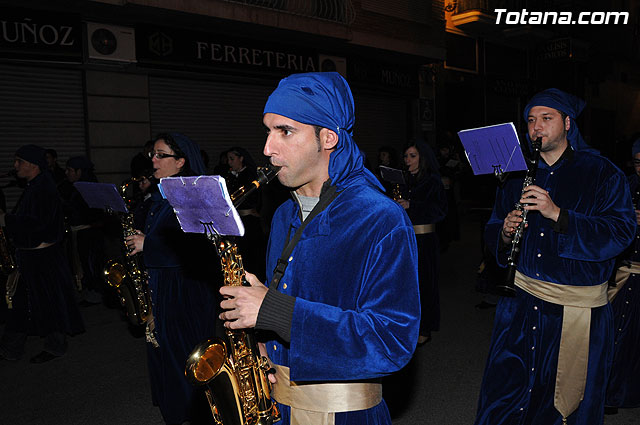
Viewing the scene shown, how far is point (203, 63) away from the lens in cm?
1159

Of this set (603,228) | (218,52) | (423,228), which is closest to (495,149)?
(603,228)

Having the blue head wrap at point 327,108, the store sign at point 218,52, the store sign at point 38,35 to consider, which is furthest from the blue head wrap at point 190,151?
the store sign at point 218,52

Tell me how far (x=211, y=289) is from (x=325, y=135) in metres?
2.76

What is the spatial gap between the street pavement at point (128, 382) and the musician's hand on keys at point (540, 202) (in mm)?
2004

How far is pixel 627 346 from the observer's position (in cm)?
470

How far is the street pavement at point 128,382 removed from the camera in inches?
178

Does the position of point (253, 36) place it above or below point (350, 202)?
above

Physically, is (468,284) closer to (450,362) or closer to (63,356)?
(450,362)

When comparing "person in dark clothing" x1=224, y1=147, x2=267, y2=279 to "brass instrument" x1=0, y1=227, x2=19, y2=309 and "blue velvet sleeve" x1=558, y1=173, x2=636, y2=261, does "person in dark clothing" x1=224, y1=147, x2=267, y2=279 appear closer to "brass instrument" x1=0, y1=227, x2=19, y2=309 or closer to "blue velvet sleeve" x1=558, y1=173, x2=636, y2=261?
"brass instrument" x1=0, y1=227, x2=19, y2=309

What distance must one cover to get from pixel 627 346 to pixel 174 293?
150 inches

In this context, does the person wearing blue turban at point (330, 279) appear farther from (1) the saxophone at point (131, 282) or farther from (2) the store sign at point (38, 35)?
(2) the store sign at point (38, 35)

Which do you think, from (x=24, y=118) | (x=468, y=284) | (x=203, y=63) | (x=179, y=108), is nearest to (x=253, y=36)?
(x=203, y=63)
